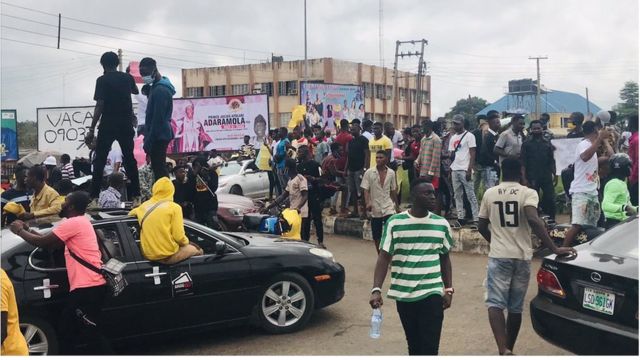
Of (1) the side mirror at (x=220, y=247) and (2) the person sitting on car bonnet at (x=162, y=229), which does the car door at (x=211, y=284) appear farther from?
(2) the person sitting on car bonnet at (x=162, y=229)

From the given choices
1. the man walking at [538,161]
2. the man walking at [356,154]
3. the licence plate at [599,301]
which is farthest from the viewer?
the man walking at [356,154]

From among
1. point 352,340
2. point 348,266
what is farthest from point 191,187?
point 352,340

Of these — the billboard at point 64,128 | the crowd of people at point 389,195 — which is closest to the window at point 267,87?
the billboard at point 64,128

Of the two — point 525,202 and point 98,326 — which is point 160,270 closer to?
point 98,326

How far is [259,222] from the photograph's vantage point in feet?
35.3

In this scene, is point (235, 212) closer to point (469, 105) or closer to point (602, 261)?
point (602, 261)

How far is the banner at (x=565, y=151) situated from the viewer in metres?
11.4

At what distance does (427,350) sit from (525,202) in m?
1.64

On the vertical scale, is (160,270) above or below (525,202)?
below

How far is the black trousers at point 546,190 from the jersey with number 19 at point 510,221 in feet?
15.4

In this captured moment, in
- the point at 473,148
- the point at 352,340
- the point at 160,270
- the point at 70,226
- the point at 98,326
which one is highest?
the point at 473,148

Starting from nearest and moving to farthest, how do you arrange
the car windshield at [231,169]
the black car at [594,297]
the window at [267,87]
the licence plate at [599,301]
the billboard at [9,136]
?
the black car at [594,297] → the licence plate at [599,301] → the billboard at [9,136] → the car windshield at [231,169] → the window at [267,87]

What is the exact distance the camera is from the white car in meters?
17.6

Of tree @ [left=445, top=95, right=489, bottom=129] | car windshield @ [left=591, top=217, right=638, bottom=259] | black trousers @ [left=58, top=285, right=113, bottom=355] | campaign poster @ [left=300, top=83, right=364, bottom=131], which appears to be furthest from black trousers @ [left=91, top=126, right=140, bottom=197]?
tree @ [left=445, top=95, right=489, bottom=129]
